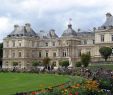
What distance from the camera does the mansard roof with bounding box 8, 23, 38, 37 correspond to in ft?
278

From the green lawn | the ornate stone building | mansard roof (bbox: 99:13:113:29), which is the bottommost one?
the green lawn

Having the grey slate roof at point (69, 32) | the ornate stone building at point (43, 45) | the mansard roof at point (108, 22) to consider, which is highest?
the mansard roof at point (108, 22)

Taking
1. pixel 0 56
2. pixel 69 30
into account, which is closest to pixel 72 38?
pixel 69 30

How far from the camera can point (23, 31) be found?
3329 inches

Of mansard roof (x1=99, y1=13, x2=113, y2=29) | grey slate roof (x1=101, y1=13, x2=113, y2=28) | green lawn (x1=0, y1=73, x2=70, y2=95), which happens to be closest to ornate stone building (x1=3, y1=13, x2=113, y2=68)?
Result: mansard roof (x1=99, y1=13, x2=113, y2=29)

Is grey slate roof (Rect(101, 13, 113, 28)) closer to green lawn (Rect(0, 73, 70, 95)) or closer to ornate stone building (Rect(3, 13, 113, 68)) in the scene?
ornate stone building (Rect(3, 13, 113, 68))

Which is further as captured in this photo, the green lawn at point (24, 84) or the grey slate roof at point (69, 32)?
the grey slate roof at point (69, 32)

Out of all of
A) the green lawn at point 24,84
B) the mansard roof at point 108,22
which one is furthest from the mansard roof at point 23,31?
the green lawn at point 24,84

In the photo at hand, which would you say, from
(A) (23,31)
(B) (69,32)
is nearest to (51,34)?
(A) (23,31)

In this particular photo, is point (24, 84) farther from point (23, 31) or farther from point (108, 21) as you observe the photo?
point (23, 31)

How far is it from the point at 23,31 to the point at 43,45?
578 cm

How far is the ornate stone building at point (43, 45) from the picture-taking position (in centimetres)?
7838

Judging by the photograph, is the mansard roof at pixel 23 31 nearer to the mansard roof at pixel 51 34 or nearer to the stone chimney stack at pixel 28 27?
the stone chimney stack at pixel 28 27

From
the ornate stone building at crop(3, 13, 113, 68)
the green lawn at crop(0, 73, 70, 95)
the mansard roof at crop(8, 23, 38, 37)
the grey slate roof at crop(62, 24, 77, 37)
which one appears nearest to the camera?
the green lawn at crop(0, 73, 70, 95)
